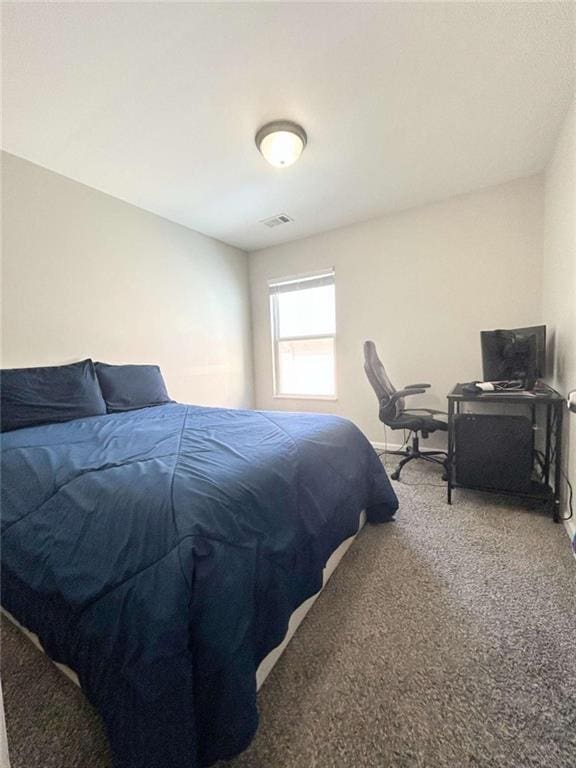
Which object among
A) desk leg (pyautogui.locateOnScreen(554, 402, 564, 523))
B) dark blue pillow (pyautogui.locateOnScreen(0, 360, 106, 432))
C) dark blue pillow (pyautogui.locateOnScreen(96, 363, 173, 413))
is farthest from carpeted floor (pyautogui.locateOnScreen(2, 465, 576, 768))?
dark blue pillow (pyautogui.locateOnScreen(96, 363, 173, 413))

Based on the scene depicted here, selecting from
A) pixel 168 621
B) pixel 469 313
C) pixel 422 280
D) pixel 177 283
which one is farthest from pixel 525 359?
pixel 177 283

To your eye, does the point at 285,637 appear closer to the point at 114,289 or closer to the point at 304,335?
the point at 114,289

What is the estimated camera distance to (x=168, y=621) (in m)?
0.66

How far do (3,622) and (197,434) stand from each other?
1.11 metres

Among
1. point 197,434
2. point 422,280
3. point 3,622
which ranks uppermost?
point 422,280

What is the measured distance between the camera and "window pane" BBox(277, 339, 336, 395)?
12.6ft

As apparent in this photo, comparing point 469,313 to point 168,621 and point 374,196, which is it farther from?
point 168,621

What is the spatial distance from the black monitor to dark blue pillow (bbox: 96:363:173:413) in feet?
8.65

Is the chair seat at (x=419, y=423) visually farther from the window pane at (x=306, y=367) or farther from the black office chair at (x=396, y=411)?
the window pane at (x=306, y=367)

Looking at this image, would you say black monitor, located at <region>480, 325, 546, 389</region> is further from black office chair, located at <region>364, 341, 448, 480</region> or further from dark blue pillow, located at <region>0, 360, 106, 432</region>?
dark blue pillow, located at <region>0, 360, 106, 432</region>

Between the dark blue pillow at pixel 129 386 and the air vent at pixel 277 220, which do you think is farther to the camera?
the air vent at pixel 277 220

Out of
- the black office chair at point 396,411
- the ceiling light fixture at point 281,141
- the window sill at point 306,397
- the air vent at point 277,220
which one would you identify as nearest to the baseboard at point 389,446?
the black office chair at point 396,411

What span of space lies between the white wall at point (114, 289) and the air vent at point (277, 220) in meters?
0.74

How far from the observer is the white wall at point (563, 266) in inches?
71.9
